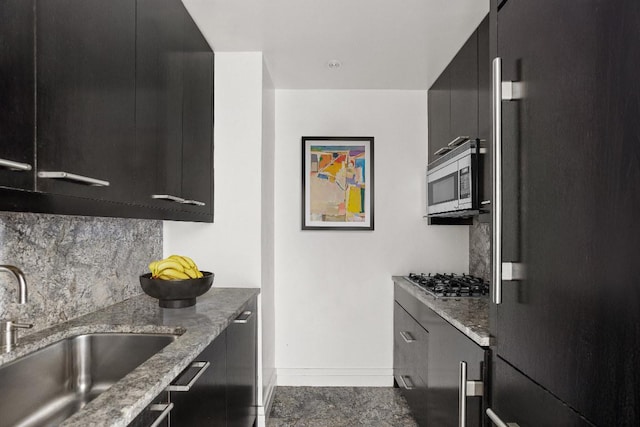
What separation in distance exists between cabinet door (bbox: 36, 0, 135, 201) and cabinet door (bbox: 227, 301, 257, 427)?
903 mm

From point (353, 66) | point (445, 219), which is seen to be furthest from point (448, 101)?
point (445, 219)

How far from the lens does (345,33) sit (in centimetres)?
242

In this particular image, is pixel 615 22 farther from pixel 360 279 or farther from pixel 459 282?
pixel 360 279

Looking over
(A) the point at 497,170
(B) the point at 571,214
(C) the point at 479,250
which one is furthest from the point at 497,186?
(C) the point at 479,250

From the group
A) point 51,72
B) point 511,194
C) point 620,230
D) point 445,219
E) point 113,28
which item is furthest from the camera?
point 445,219

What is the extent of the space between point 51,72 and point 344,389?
2.98 metres

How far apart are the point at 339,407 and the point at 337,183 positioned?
167 cm

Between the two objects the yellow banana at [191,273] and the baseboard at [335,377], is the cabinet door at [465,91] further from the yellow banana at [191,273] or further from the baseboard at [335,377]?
the baseboard at [335,377]

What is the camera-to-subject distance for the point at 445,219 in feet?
10.7

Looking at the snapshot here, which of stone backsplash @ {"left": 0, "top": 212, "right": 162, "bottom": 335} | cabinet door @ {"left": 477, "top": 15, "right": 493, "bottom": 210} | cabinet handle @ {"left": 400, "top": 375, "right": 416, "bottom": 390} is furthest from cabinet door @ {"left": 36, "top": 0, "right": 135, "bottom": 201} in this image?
cabinet handle @ {"left": 400, "top": 375, "right": 416, "bottom": 390}

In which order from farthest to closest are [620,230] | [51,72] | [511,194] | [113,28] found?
[113,28], [511,194], [51,72], [620,230]

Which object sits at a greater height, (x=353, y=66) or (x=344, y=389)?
(x=353, y=66)

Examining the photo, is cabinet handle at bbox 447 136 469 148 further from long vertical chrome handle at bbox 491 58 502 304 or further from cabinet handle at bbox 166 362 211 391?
cabinet handle at bbox 166 362 211 391

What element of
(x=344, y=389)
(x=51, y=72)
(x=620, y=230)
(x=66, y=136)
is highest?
(x=51, y=72)
